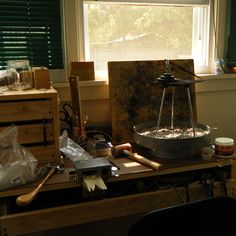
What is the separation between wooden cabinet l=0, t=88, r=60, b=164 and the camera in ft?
3.93

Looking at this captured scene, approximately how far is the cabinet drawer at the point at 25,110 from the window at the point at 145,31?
596 millimetres

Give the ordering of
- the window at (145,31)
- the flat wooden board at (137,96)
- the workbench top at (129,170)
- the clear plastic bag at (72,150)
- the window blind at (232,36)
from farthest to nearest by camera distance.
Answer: the window blind at (232,36) → the window at (145,31) → the flat wooden board at (137,96) → the clear plastic bag at (72,150) → the workbench top at (129,170)

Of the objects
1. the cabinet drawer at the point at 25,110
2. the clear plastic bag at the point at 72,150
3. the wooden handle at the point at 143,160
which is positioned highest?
the cabinet drawer at the point at 25,110

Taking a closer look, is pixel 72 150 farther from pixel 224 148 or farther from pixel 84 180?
pixel 224 148

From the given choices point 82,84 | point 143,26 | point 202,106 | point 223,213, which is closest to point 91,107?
point 82,84

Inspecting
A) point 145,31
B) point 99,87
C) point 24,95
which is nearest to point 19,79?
point 24,95

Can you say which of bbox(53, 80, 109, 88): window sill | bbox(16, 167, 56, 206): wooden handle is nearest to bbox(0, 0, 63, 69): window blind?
bbox(53, 80, 109, 88): window sill

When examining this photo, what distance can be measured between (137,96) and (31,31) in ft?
2.11

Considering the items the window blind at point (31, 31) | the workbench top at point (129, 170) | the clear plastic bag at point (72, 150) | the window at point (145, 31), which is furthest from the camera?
the window at point (145, 31)

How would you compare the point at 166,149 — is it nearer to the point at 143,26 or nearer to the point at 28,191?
the point at 28,191

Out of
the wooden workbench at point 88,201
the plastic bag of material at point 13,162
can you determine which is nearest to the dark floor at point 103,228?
the wooden workbench at point 88,201

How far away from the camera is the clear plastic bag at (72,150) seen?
1.33 m

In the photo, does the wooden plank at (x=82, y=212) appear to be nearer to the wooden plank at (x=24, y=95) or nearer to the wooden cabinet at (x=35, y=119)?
the wooden cabinet at (x=35, y=119)

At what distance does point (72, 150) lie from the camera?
1378 mm
